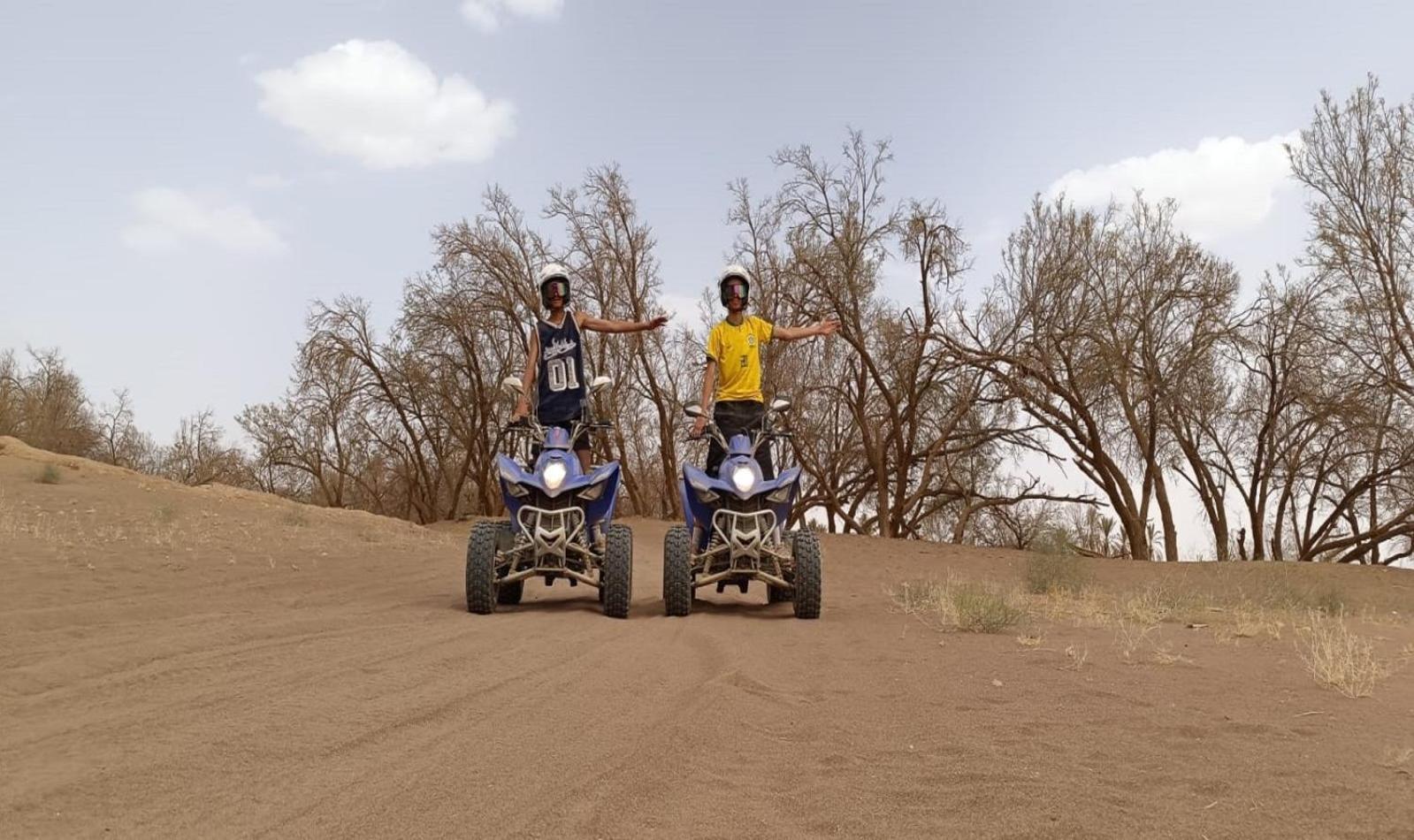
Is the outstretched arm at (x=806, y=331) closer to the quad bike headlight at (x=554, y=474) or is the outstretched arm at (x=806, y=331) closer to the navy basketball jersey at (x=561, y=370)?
the navy basketball jersey at (x=561, y=370)

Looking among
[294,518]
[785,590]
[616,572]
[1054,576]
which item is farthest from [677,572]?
[294,518]

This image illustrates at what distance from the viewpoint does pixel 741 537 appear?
7.71 m

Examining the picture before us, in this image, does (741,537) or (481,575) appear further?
(741,537)

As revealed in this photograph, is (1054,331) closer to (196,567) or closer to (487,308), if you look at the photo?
(487,308)

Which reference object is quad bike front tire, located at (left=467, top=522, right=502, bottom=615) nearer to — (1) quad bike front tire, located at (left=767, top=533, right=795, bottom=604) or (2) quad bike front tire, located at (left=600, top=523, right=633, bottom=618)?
(2) quad bike front tire, located at (left=600, top=523, right=633, bottom=618)

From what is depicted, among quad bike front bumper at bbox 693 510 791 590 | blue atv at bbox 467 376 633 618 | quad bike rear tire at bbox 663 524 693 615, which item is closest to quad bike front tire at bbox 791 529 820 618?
quad bike front bumper at bbox 693 510 791 590

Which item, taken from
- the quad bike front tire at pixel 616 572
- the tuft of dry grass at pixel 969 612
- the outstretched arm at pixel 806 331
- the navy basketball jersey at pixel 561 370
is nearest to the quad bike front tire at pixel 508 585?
the quad bike front tire at pixel 616 572

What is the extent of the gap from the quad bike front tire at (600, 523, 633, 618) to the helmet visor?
220 cm

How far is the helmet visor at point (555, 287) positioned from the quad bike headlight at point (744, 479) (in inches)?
88.2

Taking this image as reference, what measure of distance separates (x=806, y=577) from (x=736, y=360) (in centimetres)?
201

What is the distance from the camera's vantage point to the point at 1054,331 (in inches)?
904

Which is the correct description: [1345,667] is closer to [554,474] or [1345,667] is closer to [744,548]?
[744,548]

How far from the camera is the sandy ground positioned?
286 centimetres

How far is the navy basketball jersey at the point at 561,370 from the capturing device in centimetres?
848
